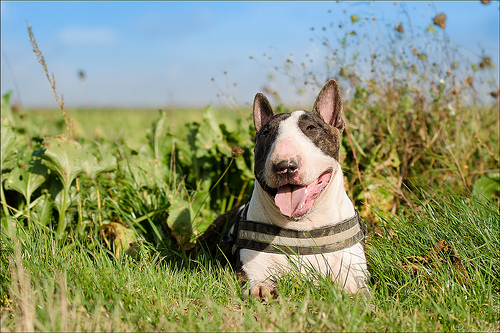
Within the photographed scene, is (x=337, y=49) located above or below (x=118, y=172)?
above

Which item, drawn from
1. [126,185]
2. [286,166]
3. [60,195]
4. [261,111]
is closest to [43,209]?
[60,195]

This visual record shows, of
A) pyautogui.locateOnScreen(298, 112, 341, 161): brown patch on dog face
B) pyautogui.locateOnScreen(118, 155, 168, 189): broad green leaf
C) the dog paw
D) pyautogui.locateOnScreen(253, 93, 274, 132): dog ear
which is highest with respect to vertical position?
pyautogui.locateOnScreen(253, 93, 274, 132): dog ear

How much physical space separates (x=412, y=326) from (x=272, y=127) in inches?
51.7

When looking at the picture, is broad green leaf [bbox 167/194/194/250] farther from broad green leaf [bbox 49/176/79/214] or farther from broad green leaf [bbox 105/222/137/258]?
broad green leaf [bbox 49/176/79/214]

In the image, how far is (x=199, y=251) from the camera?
3.59 metres

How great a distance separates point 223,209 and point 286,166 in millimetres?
2218

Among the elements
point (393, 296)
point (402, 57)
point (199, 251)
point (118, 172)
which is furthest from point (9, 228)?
point (402, 57)

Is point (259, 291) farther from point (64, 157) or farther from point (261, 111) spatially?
point (64, 157)

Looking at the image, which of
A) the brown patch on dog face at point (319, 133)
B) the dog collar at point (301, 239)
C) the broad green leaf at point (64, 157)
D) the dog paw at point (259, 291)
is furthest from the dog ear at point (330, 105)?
the broad green leaf at point (64, 157)

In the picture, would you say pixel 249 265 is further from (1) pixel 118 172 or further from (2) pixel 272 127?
(1) pixel 118 172

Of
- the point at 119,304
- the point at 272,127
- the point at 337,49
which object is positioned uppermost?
the point at 337,49

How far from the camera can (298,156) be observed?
101 inches

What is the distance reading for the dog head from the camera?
258 cm

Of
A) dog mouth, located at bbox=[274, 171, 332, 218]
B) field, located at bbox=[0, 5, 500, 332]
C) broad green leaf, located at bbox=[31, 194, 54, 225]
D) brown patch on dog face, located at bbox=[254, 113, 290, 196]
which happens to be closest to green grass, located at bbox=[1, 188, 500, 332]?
field, located at bbox=[0, 5, 500, 332]
